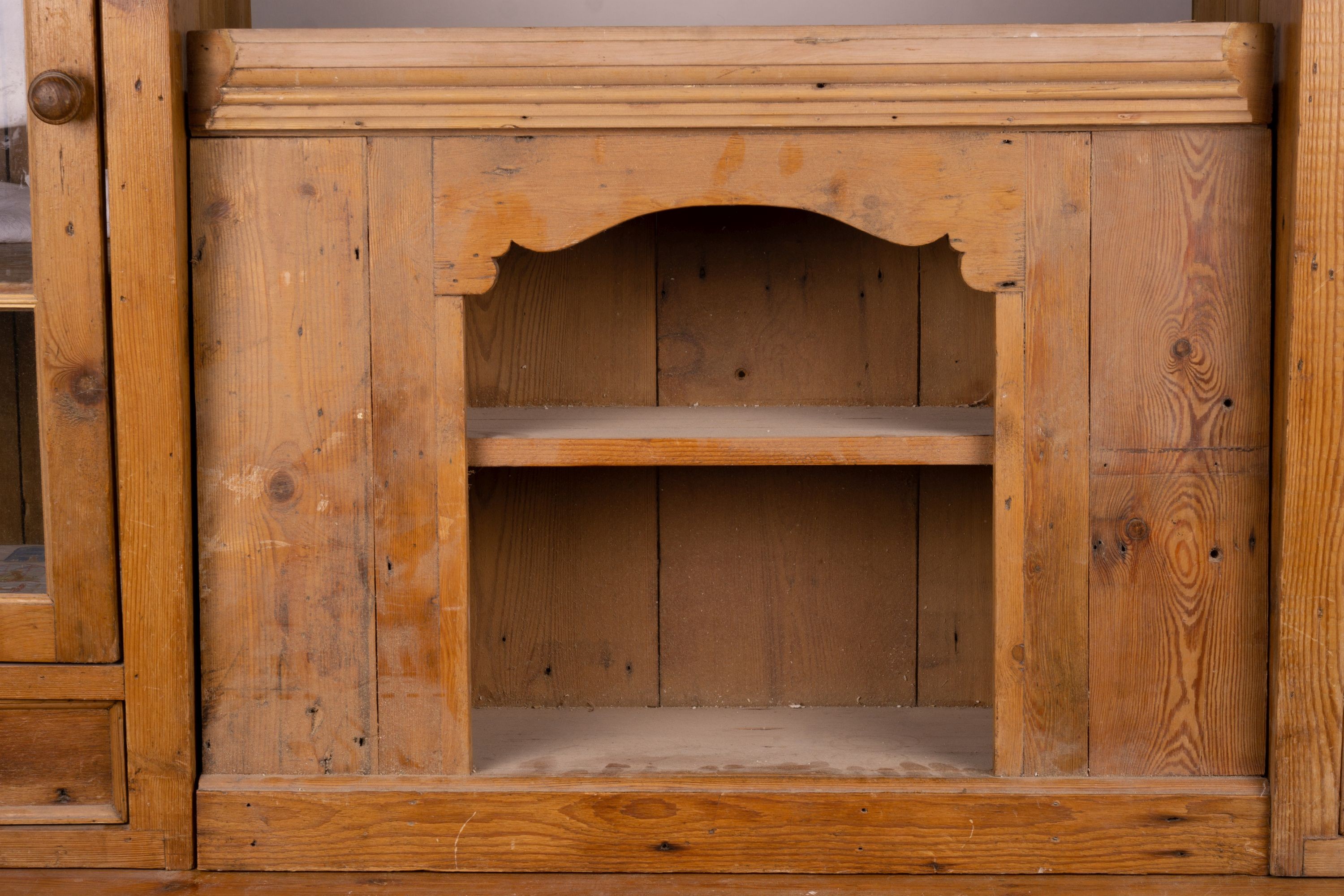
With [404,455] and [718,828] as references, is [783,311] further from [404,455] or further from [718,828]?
[718,828]

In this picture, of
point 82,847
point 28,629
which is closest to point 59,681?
point 28,629

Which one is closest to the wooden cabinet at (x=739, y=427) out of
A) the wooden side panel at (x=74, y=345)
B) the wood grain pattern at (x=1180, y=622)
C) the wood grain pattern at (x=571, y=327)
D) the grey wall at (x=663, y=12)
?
the wood grain pattern at (x=1180, y=622)

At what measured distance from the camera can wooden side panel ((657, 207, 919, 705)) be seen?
5.22 ft

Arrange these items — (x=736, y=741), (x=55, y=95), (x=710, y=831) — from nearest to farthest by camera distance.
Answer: (x=55, y=95), (x=710, y=831), (x=736, y=741)

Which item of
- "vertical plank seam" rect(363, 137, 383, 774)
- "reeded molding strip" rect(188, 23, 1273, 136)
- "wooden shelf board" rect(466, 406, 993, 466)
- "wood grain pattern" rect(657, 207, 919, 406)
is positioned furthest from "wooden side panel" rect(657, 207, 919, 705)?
"vertical plank seam" rect(363, 137, 383, 774)

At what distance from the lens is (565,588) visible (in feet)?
5.32

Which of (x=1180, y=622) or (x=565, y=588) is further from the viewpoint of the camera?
(x=565, y=588)

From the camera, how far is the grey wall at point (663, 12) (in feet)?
5.27

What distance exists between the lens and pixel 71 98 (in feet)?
3.88

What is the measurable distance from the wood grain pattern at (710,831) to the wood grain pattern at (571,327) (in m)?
0.58

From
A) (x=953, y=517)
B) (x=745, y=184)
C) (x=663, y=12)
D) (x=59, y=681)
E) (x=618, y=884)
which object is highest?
(x=663, y=12)

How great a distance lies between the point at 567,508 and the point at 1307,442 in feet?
3.18

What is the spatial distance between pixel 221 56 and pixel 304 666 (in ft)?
2.35

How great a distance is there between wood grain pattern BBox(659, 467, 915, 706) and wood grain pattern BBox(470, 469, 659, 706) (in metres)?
0.04
